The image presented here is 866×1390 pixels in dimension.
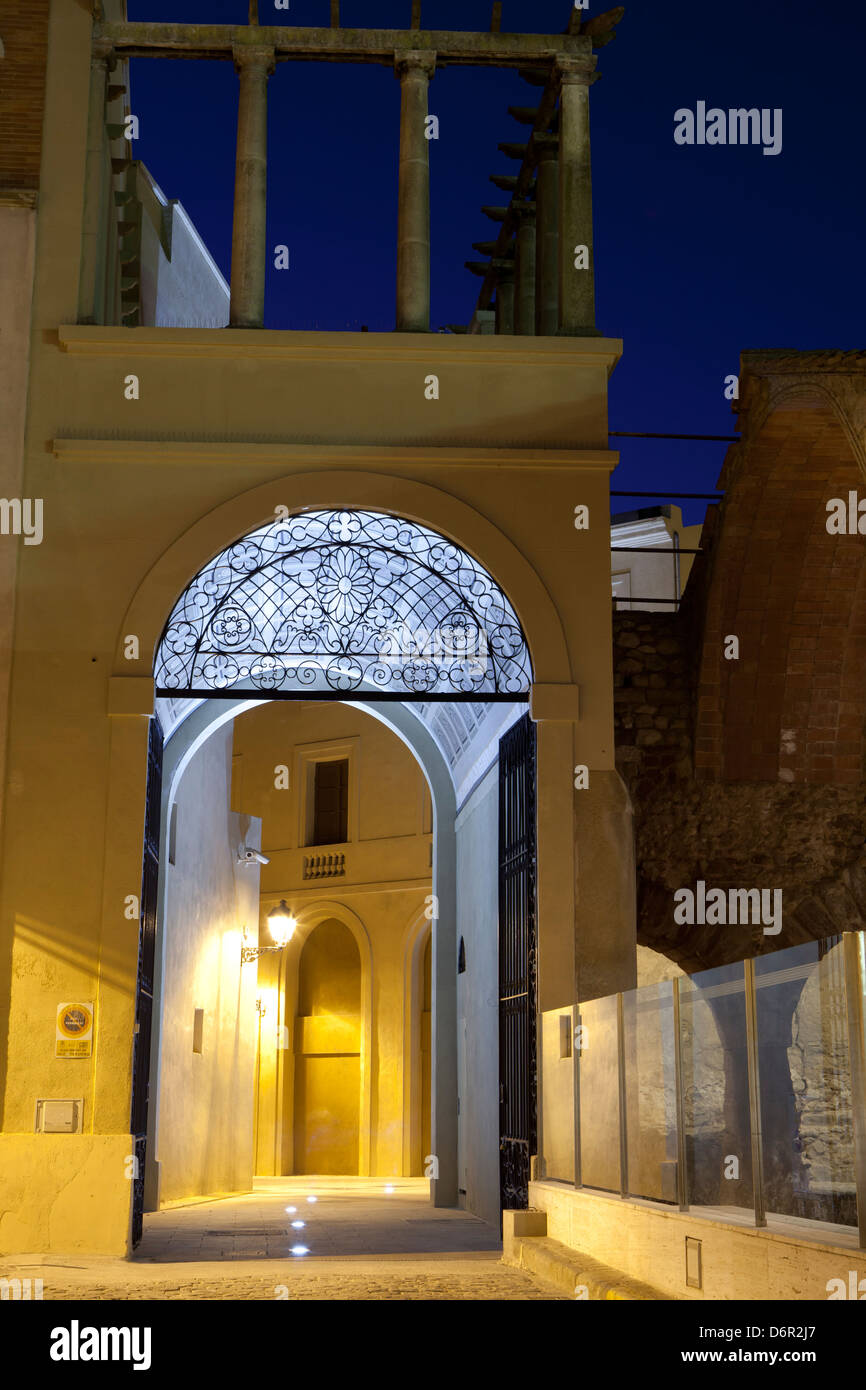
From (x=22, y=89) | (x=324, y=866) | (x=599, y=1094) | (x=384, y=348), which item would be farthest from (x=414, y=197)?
(x=324, y=866)

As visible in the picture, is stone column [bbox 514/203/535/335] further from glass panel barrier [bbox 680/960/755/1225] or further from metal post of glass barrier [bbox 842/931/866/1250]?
metal post of glass barrier [bbox 842/931/866/1250]

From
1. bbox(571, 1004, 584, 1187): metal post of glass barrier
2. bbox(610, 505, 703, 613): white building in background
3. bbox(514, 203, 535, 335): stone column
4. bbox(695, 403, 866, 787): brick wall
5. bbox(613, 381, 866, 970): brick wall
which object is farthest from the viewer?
bbox(610, 505, 703, 613): white building in background

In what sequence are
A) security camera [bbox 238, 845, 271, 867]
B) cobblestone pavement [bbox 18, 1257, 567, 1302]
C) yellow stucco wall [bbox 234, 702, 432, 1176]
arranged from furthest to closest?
1. yellow stucco wall [bbox 234, 702, 432, 1176]
2. security camera [bbox 238, 845, 271, 867]
3. cobblestone pavement [bbox 18, 1257, 567, 1302]

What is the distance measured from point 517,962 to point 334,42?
6248mm

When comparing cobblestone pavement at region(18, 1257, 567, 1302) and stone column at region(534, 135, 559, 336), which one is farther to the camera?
stone column at region(534, 135, 559, 336)

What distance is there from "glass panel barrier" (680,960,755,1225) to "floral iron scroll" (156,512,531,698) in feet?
13.5

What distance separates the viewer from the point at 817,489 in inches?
460

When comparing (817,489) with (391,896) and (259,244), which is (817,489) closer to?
(259,244)

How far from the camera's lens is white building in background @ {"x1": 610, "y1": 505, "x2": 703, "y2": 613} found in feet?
65.5

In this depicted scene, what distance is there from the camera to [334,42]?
32.2ft

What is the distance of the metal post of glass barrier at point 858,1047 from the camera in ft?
13.3

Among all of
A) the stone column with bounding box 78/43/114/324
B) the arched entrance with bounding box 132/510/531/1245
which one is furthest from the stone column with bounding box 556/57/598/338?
the stone column with bounding box 78/43/114/324

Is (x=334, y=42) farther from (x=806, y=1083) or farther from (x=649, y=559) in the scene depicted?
(x=649, y=559)
